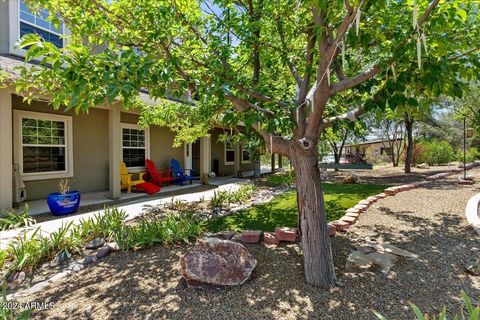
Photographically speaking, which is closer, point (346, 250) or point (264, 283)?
point (264, 283)

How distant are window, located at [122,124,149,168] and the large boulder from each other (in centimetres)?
784

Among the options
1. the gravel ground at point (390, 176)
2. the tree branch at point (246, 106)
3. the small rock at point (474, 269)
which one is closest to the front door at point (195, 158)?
the gravel ground at point (390, 176)

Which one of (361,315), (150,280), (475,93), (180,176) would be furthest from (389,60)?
(475,93)

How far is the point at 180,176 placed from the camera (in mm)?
10836

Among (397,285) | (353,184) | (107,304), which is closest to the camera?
(107,304)

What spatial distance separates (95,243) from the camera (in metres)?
4.27

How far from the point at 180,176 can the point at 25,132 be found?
5.13m

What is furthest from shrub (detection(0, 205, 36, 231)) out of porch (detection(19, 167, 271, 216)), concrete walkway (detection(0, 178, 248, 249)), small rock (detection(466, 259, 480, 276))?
small rock (detection(466, 259, 480, 276))

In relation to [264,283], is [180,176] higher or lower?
higher

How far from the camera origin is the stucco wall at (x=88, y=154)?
7.98 m

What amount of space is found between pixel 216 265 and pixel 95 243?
2367 mm

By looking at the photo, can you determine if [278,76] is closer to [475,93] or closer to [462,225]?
[462,225]

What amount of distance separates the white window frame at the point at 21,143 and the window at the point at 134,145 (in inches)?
75.0

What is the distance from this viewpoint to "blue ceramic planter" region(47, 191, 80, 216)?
5965 millimetres
